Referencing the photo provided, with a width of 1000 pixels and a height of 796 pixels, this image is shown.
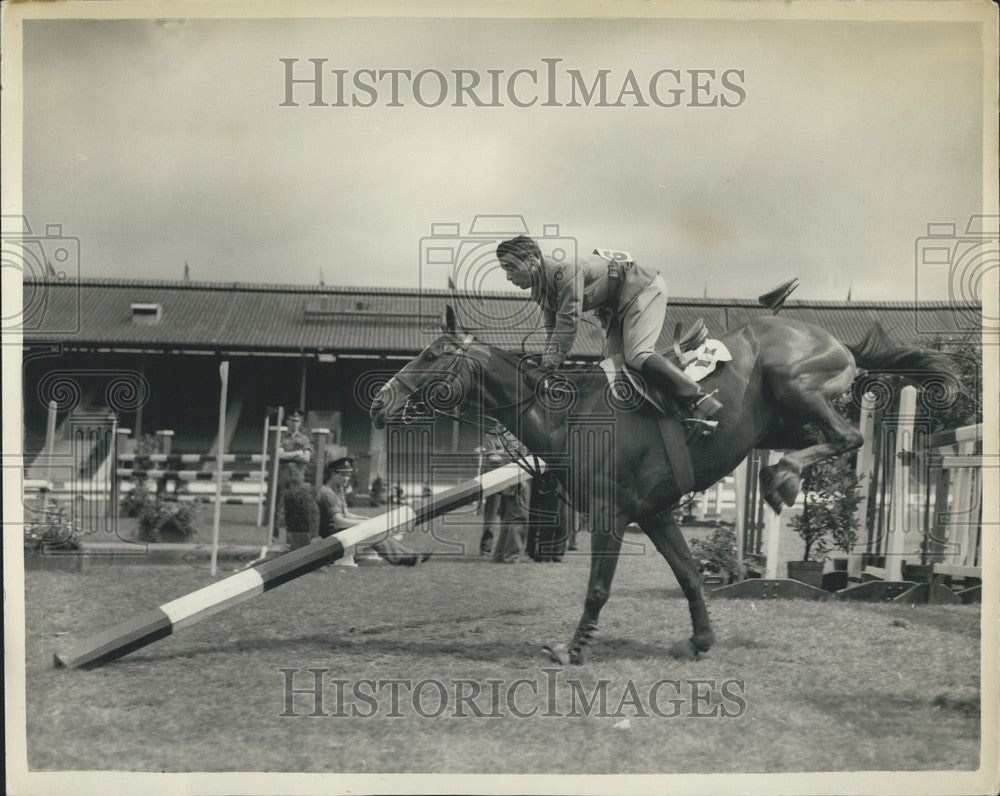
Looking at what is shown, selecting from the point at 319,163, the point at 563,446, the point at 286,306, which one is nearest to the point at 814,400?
the point at 563,446

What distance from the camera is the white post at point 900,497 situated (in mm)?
6145

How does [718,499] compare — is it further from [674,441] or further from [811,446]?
[674,441]

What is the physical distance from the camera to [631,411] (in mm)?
4523

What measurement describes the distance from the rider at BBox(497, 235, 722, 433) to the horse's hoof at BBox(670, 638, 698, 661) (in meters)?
1.15

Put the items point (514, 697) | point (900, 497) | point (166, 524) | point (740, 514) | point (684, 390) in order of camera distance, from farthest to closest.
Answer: point (166, 524) → point (740, 514) → point (900, 497) → point (684, 390) → point (514, 697)

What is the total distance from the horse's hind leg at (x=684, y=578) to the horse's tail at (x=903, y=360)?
1416 millimetres

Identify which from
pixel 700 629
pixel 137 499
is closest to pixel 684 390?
pixel 700 629

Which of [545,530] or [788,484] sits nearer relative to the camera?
[788,484]

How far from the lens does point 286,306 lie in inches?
677

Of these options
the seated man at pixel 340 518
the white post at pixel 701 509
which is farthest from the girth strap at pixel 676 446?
the white post at pixel 701 509

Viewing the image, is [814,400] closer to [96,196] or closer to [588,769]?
[588,769]

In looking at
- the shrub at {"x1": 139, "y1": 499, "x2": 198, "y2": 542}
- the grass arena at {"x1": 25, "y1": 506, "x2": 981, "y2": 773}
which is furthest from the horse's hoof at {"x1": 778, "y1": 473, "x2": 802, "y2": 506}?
the shrub at {"x1": 139, "y1": 499, "x2": 198, "y2": 542}

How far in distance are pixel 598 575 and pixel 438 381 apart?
1330 mm

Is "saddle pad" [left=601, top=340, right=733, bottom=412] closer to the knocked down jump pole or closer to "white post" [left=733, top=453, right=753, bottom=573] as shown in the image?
the knocked down jump pole
